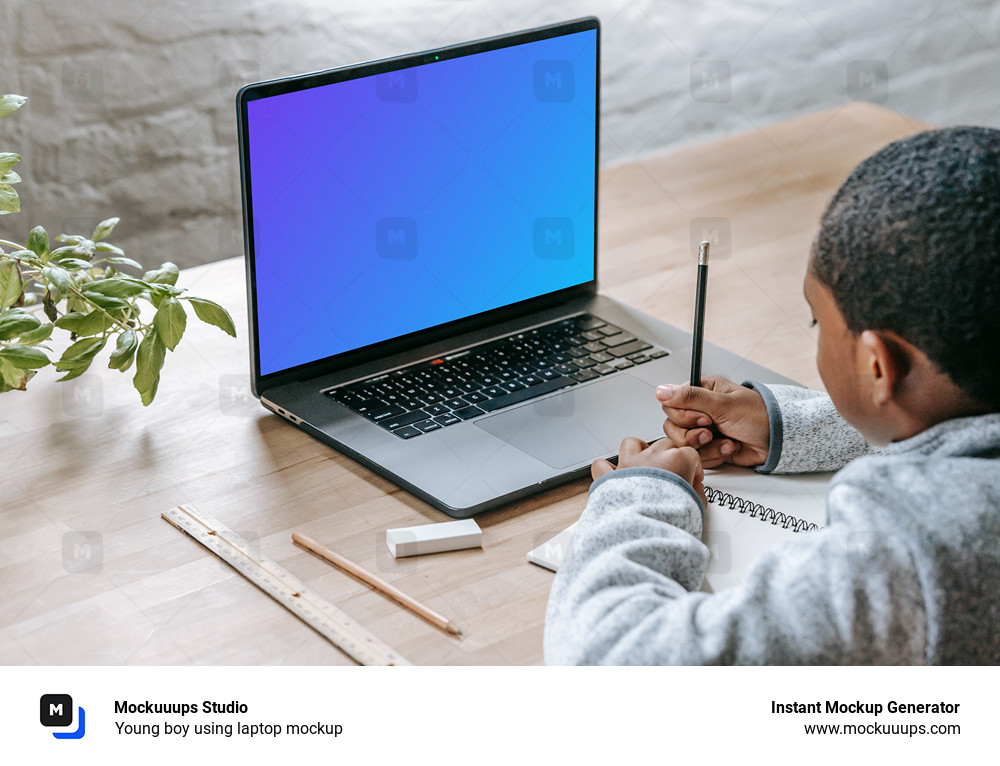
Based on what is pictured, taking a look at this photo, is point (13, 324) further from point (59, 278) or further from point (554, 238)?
point (554, 238)

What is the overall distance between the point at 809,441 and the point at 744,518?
0.39ft

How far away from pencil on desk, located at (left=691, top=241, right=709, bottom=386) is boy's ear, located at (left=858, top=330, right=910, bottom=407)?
0.22m

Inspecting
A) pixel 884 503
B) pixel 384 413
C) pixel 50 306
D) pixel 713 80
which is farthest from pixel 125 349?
pixel 713 80

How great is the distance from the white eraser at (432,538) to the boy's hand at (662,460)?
0.12m

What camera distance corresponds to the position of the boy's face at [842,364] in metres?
0.74

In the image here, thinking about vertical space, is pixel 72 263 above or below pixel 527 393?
above

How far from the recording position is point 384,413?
40.8 inches

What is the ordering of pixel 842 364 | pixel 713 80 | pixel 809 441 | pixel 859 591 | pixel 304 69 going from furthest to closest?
1. pixel 713 80
2. pixel 304 69
3. pixel 809 441
4. pixel 842 364
5. pixel 859 591

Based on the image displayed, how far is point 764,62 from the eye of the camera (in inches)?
113

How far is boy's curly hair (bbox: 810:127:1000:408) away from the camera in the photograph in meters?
0.66

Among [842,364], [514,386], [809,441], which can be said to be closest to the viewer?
[842,364]

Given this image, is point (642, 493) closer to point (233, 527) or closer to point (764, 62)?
point (233, 527)
